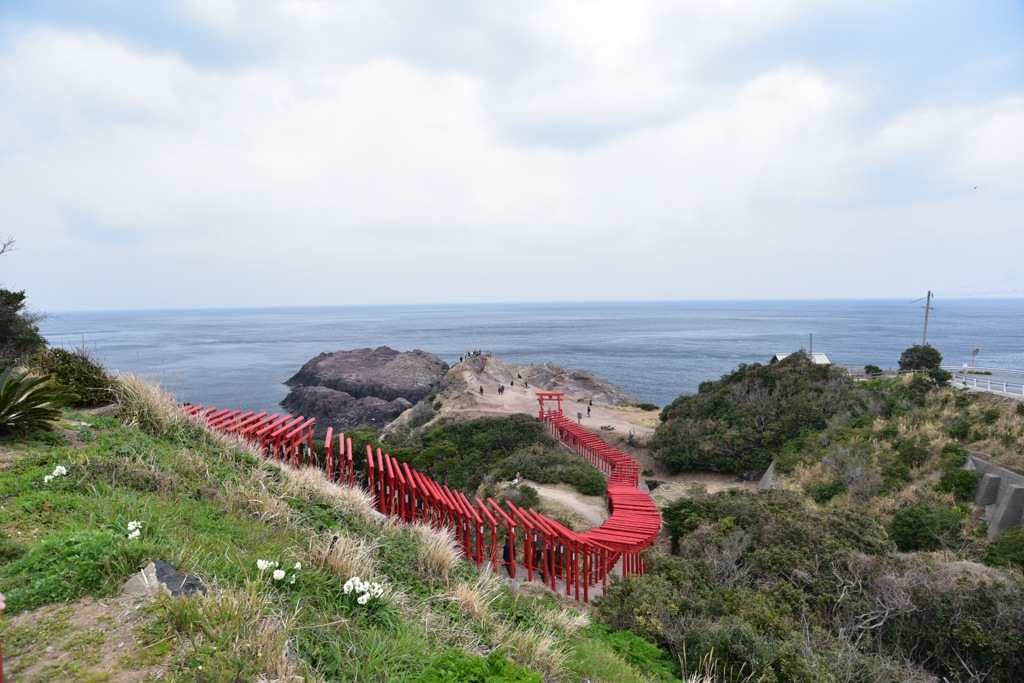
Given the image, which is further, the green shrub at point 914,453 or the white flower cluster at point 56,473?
the green shrub at point 914,453

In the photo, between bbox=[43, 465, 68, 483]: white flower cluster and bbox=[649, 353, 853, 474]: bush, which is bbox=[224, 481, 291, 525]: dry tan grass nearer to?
bbox=[43, 465, 68, 483]: white flower cluster

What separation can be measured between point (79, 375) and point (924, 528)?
18.6 meters

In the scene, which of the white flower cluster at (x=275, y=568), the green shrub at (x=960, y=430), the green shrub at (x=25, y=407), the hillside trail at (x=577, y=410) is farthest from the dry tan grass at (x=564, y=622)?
the green shrub at (x=960, y=430)

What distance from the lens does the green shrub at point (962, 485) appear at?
15.3 meters

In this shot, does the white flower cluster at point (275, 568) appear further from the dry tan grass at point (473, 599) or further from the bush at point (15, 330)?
the bush at point (15, 330)

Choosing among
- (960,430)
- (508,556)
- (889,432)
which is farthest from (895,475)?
(508,556)

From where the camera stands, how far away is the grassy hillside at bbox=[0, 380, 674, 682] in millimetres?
3240

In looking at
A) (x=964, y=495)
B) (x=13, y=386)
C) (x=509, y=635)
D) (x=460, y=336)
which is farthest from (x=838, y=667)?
(x=460, y=336)

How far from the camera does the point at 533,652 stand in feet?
15.5

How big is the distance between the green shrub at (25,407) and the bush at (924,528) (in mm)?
16972

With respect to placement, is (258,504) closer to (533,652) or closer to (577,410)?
(533,652)

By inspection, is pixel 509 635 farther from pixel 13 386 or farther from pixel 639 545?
pixel 639 545

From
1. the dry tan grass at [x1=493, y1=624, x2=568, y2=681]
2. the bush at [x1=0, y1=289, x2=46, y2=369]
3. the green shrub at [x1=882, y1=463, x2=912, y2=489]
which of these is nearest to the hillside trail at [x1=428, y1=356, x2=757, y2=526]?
the green shrub at [x1=882, y1=463, x2=912, y2=489]

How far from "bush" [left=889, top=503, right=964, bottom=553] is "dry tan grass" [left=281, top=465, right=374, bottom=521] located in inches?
505
